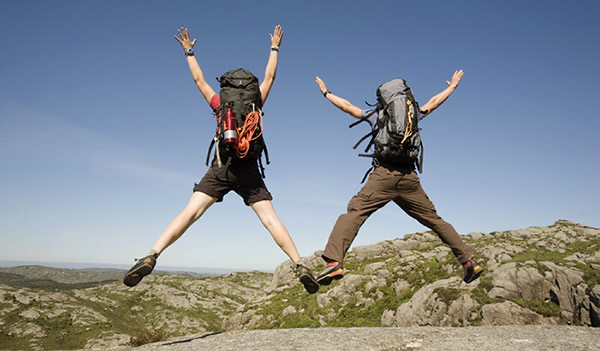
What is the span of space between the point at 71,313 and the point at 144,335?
139m

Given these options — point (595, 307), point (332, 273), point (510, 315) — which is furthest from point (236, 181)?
point (510, 315)

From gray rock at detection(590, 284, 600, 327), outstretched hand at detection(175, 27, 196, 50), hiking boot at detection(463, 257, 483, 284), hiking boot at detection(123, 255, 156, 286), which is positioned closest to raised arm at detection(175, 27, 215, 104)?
outstretched hand at detection(175, 27, 196, 50)

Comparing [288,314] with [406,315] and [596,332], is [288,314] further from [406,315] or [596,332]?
[596,332]

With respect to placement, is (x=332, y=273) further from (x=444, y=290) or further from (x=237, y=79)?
(x=444, y=290)

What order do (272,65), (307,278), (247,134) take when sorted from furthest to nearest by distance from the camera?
(272,65) → (247,134) → (307,278)

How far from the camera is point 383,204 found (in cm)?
698

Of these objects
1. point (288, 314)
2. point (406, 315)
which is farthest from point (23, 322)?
point (406, 315)

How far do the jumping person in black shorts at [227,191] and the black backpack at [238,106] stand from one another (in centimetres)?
20

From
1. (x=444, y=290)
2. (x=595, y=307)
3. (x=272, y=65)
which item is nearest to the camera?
A: (x=272, y=65)

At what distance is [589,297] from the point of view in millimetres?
18594

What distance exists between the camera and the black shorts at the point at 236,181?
23.4 feet

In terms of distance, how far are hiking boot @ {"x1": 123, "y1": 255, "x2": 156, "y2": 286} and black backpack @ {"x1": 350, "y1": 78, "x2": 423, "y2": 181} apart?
4.46 meters

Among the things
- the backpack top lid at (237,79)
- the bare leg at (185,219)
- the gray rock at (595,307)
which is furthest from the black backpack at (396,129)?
Answer: the gray rock at (595,307)

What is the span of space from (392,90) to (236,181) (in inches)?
141
